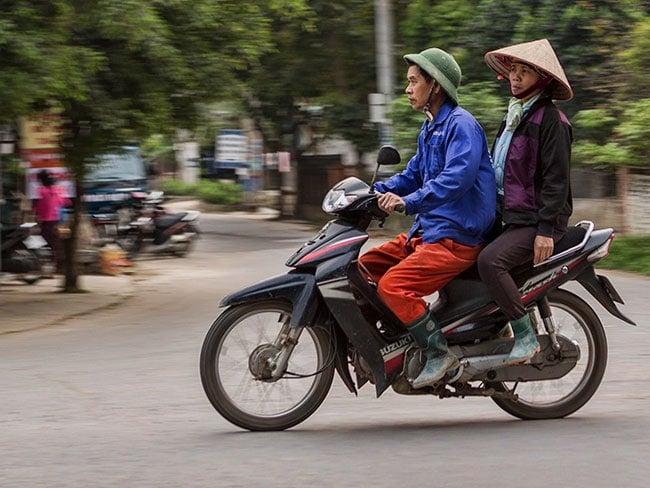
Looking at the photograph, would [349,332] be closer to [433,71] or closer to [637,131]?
[433,71]

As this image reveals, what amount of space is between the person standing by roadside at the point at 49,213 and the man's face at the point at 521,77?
39.8 ft

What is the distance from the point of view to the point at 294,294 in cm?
617

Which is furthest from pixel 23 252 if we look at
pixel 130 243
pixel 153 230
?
pixel 153 230

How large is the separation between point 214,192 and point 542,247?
122ft

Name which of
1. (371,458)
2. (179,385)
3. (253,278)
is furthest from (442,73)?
(253,278)

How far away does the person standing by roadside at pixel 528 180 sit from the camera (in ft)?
20.0

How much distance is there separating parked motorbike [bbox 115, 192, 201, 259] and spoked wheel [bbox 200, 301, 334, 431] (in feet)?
52.4

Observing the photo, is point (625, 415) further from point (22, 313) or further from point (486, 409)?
point (22, 313)

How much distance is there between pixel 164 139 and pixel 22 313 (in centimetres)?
265

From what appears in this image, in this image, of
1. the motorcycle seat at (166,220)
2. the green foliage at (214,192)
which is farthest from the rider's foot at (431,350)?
the green foliage at (214,192)

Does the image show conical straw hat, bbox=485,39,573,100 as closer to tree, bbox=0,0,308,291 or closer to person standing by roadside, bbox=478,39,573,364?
person standing by roadside, bbox=478,39,573,364

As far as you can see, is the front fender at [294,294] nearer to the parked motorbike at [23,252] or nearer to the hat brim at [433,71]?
the hat brim at [433,71]

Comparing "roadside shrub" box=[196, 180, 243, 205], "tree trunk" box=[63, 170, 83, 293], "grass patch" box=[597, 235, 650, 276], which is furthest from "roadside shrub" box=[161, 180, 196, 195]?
"tree trunk" box=[63, 170, 83, 293]

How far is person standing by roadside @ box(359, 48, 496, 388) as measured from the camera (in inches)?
238
